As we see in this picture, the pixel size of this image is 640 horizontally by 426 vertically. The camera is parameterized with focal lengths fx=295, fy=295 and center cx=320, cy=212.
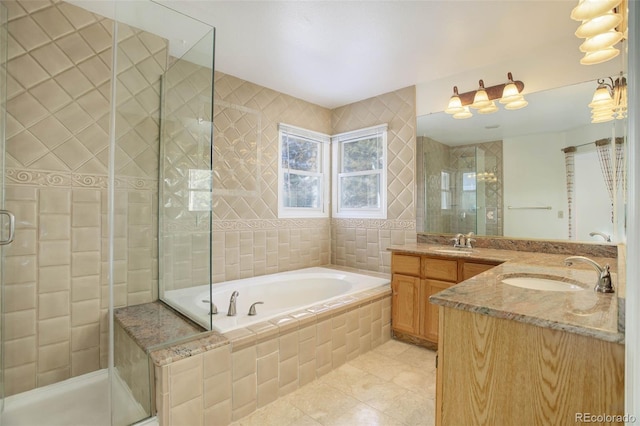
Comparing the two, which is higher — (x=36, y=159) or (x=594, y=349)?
(x=36, y=159)

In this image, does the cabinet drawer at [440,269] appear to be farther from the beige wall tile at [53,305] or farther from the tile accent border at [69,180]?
the beige wall tile at [53,305]

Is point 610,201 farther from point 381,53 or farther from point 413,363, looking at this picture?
point 381,53

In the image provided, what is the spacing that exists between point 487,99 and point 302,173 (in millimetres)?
2028

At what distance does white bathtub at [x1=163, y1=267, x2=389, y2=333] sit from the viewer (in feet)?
6.18

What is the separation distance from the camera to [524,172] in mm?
2504

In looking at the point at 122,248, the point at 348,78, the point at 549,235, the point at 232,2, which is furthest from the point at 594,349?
the point at 348,78

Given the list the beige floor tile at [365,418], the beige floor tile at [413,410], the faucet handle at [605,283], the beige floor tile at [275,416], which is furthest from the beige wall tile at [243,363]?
the faucet handle at [605,283]

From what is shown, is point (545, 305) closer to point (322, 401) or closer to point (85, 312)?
point (322, 401)

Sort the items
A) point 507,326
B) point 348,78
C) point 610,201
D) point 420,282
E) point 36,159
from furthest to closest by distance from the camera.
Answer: point 348,78
point 420,282
point 610,201
point 36,159
point 507,326

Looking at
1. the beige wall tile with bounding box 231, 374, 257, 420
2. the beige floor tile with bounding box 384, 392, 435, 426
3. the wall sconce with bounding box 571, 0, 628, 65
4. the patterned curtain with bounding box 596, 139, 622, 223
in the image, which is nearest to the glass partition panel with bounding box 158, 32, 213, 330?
the beige wall tile with bounding box 231, 374, 257, 420

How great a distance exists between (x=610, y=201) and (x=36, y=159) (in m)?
3.77

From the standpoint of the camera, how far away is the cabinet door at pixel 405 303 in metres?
2.65

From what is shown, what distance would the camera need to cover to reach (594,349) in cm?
84

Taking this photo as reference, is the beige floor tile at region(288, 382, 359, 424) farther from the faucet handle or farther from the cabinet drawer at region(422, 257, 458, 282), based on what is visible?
the faucet handle
